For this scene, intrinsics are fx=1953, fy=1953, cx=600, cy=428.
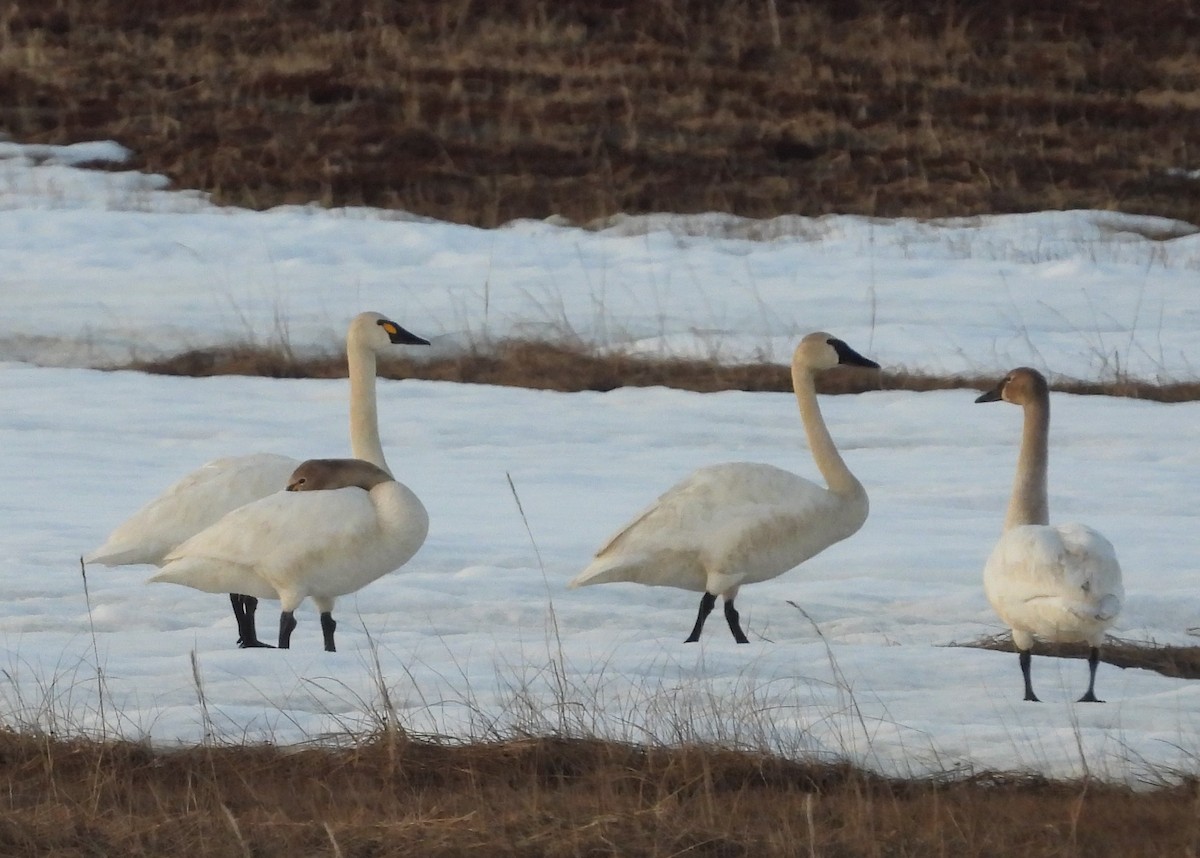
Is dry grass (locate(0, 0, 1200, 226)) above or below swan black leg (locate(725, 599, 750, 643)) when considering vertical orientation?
above

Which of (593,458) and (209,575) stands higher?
(209,575)

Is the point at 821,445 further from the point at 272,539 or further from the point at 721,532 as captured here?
the point at 272,539

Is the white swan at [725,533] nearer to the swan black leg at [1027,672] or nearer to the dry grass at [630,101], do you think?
the swan black leg at [1027,672]

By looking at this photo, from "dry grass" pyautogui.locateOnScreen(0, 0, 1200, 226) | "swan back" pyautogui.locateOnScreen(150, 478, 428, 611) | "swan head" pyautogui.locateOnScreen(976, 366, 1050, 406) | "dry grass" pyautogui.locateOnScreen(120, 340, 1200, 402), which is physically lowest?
"dry grass" pyautogui.locateOnScreen(120, 340, 1200, 402)

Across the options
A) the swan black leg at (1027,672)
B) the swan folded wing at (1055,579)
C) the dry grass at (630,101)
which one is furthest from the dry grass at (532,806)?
the dry grass at (630,101)

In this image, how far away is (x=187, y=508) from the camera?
721 cm

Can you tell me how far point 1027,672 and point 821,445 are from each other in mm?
1940

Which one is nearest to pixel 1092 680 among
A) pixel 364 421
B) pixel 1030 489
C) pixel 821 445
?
pixel 1030 489

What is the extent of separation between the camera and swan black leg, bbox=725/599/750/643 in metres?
7.03

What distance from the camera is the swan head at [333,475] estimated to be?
6.91 metres

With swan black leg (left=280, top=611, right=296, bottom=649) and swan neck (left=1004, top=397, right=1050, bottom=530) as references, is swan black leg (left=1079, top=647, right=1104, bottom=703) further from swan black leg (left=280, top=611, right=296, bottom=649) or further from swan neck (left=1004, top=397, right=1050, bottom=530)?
swan black leg (left=280, top=611, right=296, bottom=649)

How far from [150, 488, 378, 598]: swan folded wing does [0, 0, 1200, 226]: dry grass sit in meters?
15.1

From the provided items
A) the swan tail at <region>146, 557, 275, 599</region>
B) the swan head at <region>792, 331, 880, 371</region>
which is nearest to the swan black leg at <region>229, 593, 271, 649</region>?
the swan tail at <region>146, 557, 275, 599</region>

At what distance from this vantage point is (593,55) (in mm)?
29328
